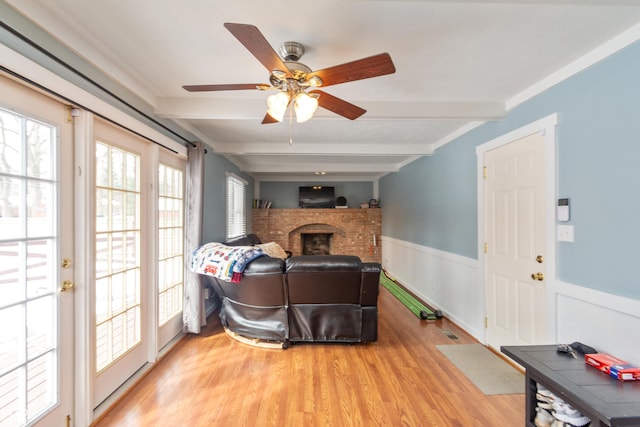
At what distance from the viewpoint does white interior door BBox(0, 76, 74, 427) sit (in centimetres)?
131

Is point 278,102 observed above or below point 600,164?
above

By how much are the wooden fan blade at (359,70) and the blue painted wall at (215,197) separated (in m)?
2.60

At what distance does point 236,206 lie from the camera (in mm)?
5340

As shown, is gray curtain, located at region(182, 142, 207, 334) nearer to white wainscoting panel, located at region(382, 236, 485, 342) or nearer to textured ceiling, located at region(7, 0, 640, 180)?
textured ceiling, located at region(7, 0, 640, 180)

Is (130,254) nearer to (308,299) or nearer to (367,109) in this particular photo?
(308,299)

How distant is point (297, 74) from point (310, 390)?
2.28 meters

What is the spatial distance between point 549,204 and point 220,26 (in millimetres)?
2637

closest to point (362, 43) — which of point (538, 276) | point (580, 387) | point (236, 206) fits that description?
point (580, 387)

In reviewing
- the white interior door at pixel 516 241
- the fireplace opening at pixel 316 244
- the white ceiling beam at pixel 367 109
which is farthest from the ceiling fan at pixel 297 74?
the fireplace opening at pixel 316 244

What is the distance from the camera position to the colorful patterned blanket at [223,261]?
2637 mm

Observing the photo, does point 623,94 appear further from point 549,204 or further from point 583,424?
point 583,424

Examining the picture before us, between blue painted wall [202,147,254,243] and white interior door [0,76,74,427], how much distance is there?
6.48 feet

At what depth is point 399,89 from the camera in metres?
2.29

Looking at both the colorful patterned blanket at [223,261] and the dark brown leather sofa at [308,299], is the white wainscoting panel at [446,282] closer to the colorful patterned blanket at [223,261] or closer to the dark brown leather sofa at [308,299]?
the dark brown leather sofa at [308,299]
